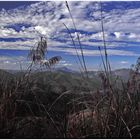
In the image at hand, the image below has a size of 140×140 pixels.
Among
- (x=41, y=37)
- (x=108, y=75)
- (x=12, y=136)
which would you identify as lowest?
(x=12, y=136)

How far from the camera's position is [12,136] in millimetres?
3250

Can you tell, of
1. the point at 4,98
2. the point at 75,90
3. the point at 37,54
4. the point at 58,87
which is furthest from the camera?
the point at 58,87

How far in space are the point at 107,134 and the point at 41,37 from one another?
4.10 feet

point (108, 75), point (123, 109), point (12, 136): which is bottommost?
point (12, 136)

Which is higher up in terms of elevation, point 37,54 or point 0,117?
point 37,54

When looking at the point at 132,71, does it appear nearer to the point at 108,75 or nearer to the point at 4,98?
the point at 108,75

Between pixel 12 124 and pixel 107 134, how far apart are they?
0.78 meters

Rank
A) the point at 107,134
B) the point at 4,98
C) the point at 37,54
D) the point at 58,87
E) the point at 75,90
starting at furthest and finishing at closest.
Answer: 1. the point at 58,87
2. the point at 37,54
3. the point at 75,90
4. the point at 4,98
5. the point at 107,134

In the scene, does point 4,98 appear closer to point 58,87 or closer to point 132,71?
point 132,71

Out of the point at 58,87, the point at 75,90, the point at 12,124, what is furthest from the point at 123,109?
the point at 58,87

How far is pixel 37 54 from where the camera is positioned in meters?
3.84

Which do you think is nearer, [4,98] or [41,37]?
[4,98]

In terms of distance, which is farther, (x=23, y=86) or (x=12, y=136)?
(x=23, y=86)

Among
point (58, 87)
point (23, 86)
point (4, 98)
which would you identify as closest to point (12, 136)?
point (4, 98)
